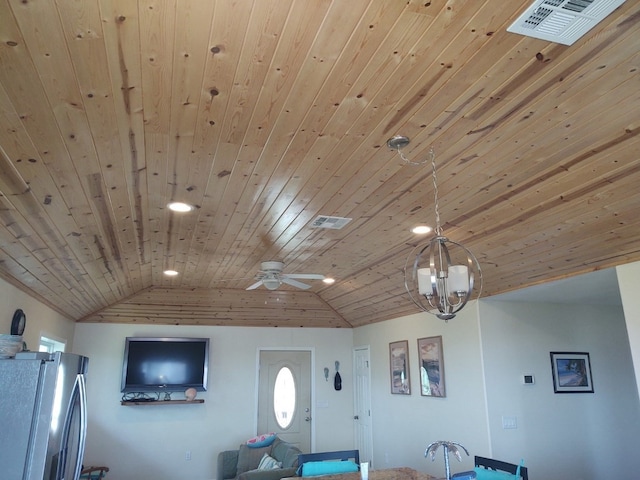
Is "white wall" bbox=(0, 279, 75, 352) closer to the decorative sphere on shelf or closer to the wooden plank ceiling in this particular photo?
the wooden plank ceiling

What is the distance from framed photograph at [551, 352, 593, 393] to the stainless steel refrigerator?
5.05 metres

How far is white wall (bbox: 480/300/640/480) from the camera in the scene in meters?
5.29

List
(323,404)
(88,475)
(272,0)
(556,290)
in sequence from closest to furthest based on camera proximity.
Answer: (272,0), (556,290), (88,475), (323,404)

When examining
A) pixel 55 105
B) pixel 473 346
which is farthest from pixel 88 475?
pixel 55 105

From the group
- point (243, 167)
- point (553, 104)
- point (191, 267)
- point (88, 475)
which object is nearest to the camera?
point (553, 104)

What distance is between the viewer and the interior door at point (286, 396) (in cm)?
795

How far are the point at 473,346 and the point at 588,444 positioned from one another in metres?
1.69

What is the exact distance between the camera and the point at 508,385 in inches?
212

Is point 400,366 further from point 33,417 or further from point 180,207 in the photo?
point 33,417

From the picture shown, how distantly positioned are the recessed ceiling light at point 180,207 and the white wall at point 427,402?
3.56 metres

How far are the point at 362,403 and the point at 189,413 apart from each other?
2817mm

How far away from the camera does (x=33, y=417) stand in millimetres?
2660

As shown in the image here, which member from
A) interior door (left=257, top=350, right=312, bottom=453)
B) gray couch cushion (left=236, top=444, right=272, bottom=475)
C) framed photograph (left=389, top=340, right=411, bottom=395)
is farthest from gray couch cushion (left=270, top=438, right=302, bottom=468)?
framed photograph (left=389, top=340, right=411, bottom=395)

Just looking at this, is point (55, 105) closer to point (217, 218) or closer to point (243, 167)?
point (243, 167)
